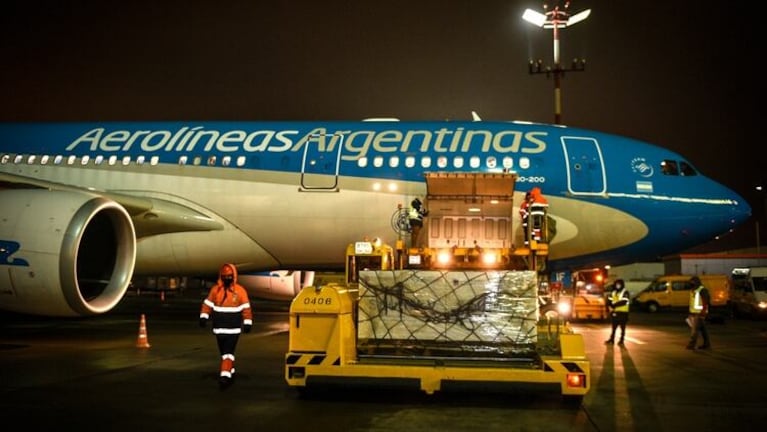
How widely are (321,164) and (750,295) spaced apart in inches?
714

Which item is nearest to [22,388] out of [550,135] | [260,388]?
[260,388]

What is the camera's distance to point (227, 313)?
8.34 metres

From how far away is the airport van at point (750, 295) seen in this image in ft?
79.0

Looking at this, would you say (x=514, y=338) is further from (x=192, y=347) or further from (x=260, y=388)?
(x=192, y=347)

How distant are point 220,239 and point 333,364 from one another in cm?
703

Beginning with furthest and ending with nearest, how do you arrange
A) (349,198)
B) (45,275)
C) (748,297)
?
(748,297), (349,198), (45,275)

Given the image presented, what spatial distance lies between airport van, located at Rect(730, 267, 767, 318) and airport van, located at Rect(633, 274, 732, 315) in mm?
4580

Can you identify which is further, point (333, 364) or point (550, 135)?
point (550, 135)

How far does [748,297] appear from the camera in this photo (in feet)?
81.3

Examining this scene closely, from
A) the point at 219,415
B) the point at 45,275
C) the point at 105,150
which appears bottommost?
the point at 219,415

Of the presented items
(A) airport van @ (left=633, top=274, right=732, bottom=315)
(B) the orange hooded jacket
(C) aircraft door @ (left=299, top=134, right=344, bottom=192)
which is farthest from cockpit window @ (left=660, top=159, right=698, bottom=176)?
(A) airport van @ (left=633, top=274, right=732, bottom=315)

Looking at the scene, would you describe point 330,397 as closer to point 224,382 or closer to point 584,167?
point 224,382

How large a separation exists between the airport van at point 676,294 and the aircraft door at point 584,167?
20287 mm

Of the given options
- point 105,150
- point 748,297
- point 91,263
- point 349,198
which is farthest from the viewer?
point 748,297
